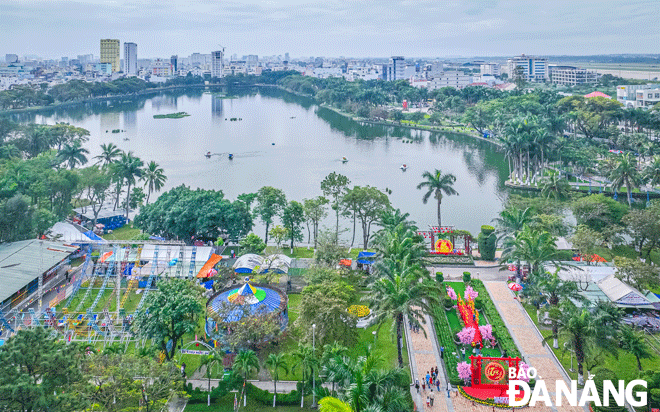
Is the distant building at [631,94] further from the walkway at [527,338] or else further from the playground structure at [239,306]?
the playground structure at [239,306]

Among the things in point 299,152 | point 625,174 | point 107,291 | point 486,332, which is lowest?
point 486,332

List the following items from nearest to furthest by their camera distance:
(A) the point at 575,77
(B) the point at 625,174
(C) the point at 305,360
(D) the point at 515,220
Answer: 1. (C) the point at 305,360
2. (D) the point at 515,220
3. (B) the point at 625,174
4. (A) the point at 575,77

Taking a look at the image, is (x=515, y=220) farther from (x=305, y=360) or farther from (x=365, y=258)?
(x=305, y=360)

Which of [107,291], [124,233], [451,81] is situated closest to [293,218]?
[107,291]

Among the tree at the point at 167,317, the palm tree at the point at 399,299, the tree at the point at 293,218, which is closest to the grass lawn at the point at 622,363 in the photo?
the palm tree at the point at 399,299

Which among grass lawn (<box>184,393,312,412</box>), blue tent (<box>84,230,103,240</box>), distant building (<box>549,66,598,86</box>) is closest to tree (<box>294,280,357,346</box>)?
grass lawn (<box>184,393,312,412</box>)

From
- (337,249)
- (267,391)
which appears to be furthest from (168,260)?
(267,391)

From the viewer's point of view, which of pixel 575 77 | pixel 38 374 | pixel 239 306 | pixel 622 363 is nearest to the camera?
pixel 38 374

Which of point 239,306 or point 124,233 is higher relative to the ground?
point 124,233
